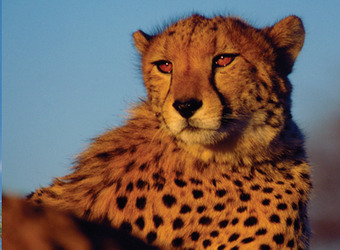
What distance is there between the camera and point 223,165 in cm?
185

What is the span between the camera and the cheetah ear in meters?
2.15

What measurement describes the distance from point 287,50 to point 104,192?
3.61ft

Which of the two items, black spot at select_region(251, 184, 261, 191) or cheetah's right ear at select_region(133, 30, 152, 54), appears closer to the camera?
black spot at select_region(251, 184, 261, 191)

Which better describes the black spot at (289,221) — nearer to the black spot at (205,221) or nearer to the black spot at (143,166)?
the black spot at (205,221)

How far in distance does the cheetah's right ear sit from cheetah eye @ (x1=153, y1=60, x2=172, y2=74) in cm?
24

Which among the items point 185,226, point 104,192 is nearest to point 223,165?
point 185,226

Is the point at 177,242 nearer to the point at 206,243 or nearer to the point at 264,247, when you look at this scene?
the point at 206,243

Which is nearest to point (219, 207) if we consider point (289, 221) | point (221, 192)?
point (221, 192)

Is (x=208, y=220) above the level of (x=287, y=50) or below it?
below

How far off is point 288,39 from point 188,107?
2.42 feet

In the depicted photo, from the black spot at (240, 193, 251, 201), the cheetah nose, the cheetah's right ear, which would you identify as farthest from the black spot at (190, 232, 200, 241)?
the cheetah's right ear

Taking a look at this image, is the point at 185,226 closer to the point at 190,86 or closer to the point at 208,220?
the point at 208,220

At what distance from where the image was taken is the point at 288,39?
85.0 inches

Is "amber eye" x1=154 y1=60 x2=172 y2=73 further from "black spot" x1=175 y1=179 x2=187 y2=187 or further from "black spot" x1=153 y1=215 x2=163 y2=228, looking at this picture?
"black spot" x1=153 y1=215 x2=163 y2=228
